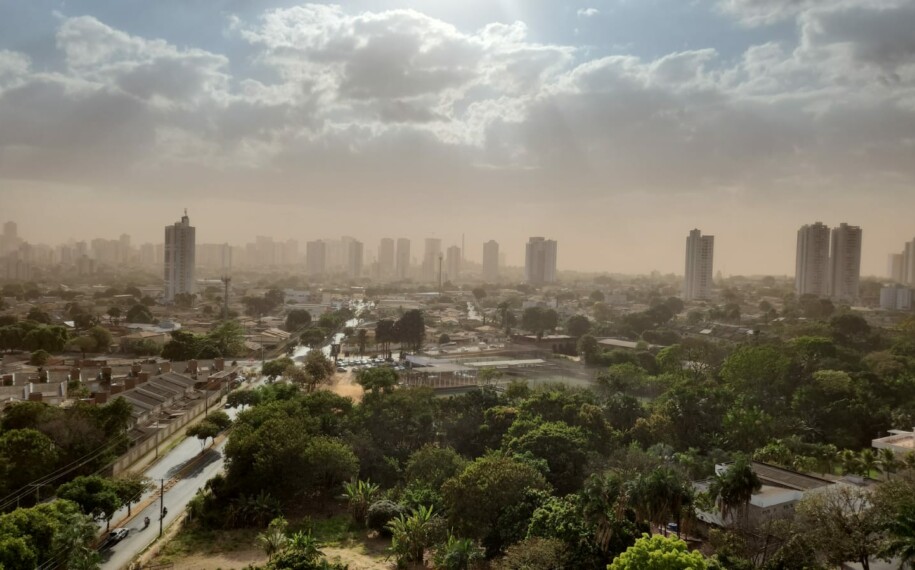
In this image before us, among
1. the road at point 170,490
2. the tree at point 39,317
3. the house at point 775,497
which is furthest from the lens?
the tree at point 39,317

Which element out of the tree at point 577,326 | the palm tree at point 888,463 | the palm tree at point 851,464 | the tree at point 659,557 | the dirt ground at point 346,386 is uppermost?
the tree at point 659,557

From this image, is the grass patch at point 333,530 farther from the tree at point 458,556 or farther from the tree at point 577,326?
the tree at point 577,326

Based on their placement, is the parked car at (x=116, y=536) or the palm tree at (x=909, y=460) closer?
the parked car at (x=116, y=536)

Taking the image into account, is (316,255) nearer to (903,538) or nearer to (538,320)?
(538,320)

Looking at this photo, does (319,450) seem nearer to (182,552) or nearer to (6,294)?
(182,552)

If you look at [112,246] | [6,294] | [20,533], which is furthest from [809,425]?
[112,246]

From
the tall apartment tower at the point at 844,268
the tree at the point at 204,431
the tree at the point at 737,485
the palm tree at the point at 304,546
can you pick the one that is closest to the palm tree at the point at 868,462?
the tree at the point at 737,485

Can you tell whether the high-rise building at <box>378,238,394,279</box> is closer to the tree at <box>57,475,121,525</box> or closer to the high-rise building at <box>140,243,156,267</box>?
the high-rise building at <box>140,243,156,267</box>
